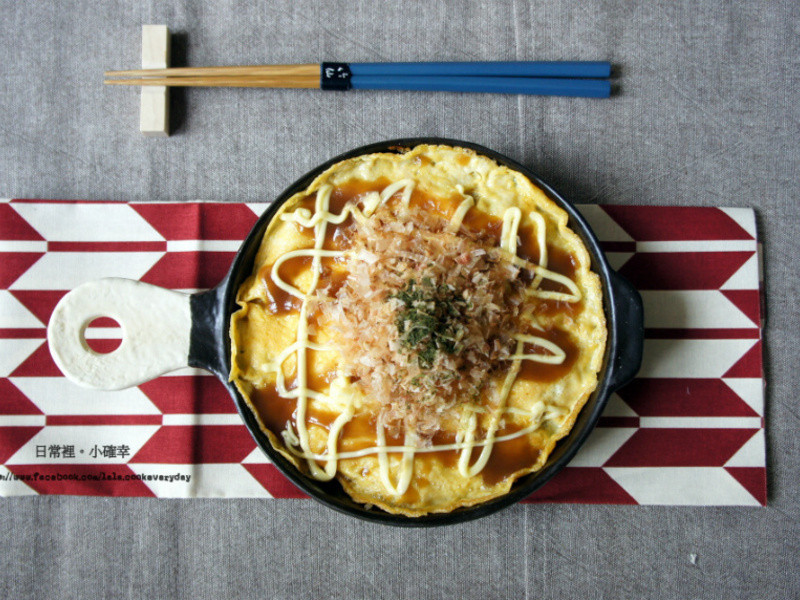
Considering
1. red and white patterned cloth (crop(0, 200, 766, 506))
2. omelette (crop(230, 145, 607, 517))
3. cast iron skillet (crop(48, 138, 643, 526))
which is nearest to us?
omelette (crop(230, 145, 607, 517))

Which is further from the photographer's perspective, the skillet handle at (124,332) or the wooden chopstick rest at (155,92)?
the wooden chopstick rest at (155,92)

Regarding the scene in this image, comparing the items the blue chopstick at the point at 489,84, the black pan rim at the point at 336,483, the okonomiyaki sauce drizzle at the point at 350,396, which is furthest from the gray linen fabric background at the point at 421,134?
the okonomiyaki sauce drizzle at the point at 350,396

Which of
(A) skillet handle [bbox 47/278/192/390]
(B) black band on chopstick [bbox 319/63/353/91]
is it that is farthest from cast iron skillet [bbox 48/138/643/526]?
(B) black band on chopstick [bbox 319/63/353/91]

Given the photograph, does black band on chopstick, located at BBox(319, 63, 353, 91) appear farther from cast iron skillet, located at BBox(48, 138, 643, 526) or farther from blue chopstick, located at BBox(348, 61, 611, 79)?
cast iron skillet, located at BBox(48, 138, 643, 526)

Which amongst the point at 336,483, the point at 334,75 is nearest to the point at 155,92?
the point at 334,75

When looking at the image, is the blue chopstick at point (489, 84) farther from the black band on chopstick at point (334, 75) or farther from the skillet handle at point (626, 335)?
the skillet handle at point (626, 335)

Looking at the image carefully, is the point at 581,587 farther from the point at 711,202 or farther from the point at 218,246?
the point at 218,246
